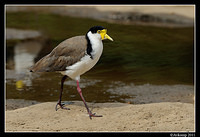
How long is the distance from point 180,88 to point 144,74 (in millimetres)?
1539

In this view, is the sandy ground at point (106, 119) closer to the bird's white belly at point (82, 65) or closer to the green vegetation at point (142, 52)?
the bird's white belly at point (82, 65)

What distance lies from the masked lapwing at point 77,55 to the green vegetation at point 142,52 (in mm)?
383

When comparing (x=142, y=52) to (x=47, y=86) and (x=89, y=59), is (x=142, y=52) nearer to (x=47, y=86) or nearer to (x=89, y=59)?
(x=47, y=86)

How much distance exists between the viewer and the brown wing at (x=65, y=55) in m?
6.15

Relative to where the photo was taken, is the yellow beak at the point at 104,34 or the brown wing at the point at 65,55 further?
the brown wing at the point at 65,55

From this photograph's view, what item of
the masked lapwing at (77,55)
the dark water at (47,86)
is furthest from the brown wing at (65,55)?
the dark water at (47,86)

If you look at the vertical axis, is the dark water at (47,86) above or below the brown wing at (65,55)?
below

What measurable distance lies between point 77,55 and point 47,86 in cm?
372

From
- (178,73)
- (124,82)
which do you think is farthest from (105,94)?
(178,73)

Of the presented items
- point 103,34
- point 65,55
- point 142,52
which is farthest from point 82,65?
point 142,52

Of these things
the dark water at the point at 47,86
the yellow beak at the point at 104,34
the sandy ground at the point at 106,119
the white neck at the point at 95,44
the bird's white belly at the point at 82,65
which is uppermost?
the yellow beak at the point at 104,34

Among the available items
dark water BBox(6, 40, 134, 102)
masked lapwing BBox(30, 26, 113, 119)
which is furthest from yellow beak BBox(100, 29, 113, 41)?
dark water BBox(6, 40, 134, 102)

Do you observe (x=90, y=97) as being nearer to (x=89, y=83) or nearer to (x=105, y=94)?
(x=105, y=94)

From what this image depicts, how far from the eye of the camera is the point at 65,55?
631 centimetres
